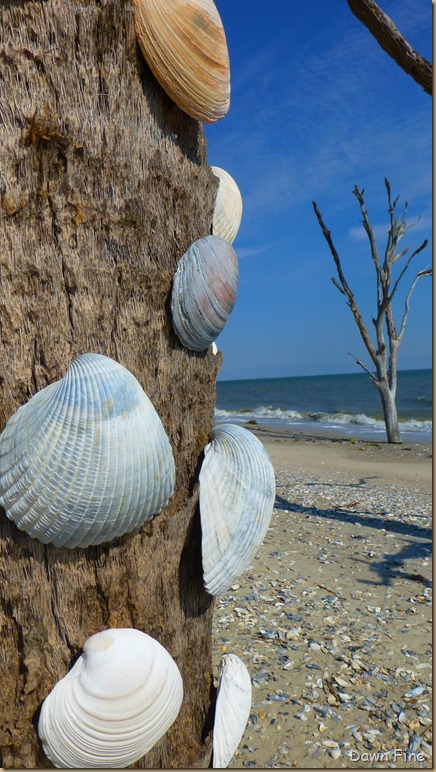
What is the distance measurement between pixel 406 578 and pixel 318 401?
107 ft

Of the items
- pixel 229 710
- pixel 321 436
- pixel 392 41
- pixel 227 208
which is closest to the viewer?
pixel 229 710

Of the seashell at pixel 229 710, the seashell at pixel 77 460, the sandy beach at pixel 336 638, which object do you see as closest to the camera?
the seashell at pixel 77 460

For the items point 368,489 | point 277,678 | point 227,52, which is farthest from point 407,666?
point 368,489

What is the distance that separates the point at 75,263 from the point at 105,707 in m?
1.07

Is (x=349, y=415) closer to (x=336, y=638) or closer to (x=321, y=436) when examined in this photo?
(x=321, y=436)

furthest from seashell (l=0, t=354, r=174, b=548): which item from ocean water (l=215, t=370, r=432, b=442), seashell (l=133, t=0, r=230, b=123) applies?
ocean water (l=215, t=370, r=432, b=442)

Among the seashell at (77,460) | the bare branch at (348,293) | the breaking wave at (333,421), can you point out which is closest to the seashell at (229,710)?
the seashell at (77,460)

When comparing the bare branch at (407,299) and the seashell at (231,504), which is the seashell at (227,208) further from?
the bare branch at (407,299)

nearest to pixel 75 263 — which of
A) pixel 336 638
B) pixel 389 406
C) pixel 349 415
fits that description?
pixel 336 638

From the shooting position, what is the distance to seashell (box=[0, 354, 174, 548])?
1.16 metres

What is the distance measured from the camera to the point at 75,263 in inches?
49.1

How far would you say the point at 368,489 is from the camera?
852 centimetres

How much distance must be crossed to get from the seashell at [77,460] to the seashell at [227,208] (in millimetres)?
915

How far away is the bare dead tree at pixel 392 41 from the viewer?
2988mm
